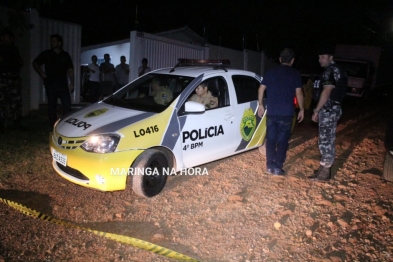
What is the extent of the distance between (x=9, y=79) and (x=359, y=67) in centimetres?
1360

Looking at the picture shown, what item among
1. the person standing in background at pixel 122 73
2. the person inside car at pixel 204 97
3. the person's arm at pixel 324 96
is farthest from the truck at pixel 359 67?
the person inside car at pixel 204 97

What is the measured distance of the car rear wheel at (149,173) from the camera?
158 inches

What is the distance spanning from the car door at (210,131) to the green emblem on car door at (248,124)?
9.2 inches

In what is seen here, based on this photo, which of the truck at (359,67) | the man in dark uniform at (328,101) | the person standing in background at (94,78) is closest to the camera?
the man in dark uniform at (328,101)

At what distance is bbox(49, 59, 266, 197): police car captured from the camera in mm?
3832

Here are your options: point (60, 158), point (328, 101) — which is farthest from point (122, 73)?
point (328, 101)

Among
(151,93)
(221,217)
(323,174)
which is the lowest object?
(221,217)

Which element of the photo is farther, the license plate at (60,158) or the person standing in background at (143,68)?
the person standing in background at (143,68)

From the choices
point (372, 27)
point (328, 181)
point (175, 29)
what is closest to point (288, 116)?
point (328, 181)

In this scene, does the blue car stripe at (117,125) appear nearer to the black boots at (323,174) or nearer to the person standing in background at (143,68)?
the black boots at (323,174)

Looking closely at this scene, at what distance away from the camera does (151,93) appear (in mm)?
4988

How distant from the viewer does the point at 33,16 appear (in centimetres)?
873

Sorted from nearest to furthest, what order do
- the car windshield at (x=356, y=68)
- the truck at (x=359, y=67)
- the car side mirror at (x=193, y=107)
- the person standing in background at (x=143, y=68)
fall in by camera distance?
the car side mirror at (x=193, y=107), the person standing in background at (x=143, y=68), the truck at (x=359, y=67), the car windshield at (x=356, y=68)

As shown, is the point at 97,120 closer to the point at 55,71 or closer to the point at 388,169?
the point at 55,71
